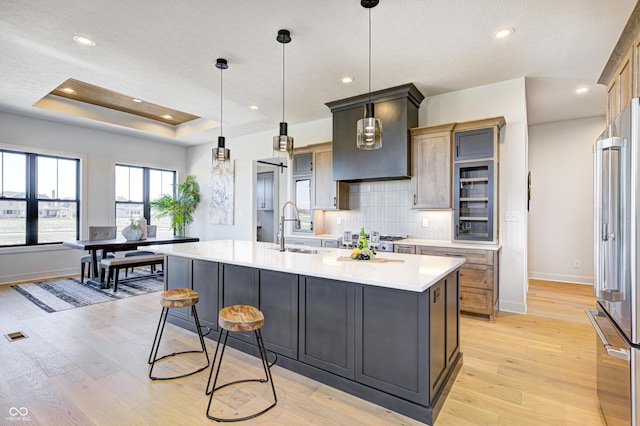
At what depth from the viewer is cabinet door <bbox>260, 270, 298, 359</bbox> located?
248 cm

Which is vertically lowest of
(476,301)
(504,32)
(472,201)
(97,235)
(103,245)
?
(476,301)

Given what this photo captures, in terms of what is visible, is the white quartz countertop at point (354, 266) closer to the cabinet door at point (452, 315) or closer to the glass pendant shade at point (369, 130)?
the cabinet door at point (452, 315)

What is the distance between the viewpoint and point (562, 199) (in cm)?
571

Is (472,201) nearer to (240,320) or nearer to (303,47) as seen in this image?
(303,47)

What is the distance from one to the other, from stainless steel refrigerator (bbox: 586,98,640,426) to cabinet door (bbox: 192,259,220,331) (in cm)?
291

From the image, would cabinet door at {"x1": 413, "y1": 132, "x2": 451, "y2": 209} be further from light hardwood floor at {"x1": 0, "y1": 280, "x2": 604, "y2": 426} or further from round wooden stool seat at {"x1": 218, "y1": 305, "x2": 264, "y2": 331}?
round wooden stool seat at {"x1": 218, "y1": 305, "x2": 264, "y2": 331}

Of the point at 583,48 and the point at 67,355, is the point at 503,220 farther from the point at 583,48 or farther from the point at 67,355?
the point at 67,355

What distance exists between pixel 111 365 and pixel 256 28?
319 centimetres

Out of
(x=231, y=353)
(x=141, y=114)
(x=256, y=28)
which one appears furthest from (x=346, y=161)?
(x=141, y=114)

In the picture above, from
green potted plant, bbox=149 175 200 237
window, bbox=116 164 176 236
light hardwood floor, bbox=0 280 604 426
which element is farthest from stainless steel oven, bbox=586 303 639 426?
Answer: window, bbox=116 164 176 236

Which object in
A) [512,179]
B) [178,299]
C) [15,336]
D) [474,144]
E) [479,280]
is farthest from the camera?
[512,179]

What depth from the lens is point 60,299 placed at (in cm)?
452

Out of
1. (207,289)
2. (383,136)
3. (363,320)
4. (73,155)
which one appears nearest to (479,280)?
(383,136)

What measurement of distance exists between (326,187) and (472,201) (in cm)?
218
